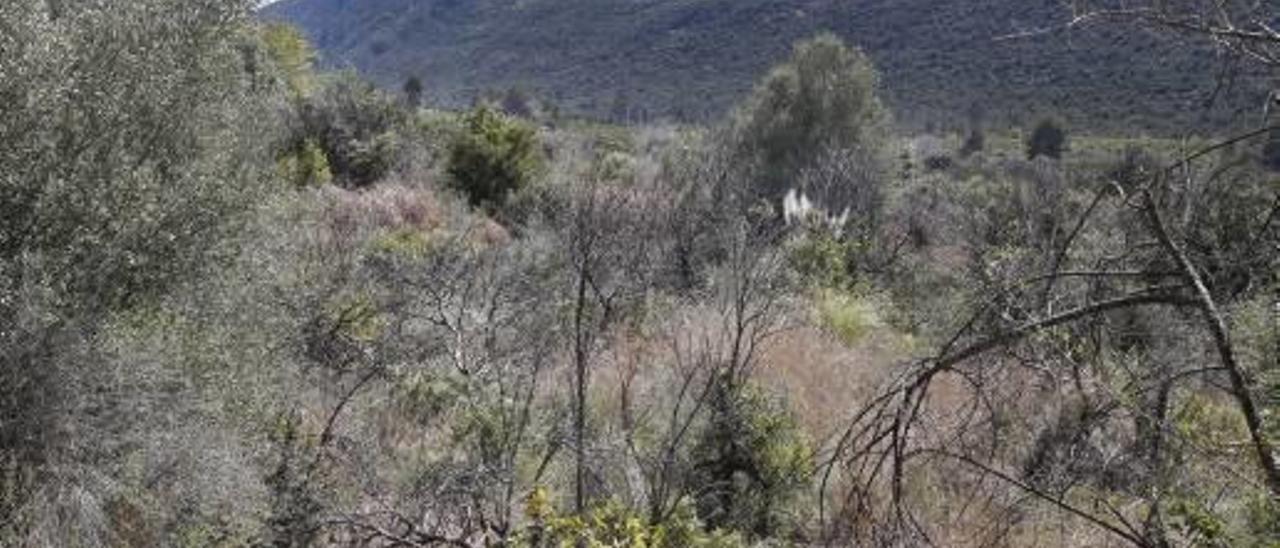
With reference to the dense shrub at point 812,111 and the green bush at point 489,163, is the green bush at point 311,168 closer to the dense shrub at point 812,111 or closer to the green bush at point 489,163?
the green bush at point 489,163

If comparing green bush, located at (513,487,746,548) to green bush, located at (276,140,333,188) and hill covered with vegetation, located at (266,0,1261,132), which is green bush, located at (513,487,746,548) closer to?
green bush, located at (276,140,333,188)

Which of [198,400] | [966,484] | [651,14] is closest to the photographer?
[198,400]

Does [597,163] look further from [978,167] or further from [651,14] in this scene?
[651,14]

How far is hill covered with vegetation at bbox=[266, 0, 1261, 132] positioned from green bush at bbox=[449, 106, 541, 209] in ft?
33.5

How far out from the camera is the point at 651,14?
310 feet

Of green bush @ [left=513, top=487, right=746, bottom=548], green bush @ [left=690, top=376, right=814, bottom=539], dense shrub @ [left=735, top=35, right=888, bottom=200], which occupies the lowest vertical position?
dense shrub @ [left=735, top=35, right=888, bottom=200]

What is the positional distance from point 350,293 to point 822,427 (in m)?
4.76

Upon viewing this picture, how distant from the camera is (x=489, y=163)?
2559cm

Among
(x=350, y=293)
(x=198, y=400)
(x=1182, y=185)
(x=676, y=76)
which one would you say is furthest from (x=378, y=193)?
(x=676, y=76)

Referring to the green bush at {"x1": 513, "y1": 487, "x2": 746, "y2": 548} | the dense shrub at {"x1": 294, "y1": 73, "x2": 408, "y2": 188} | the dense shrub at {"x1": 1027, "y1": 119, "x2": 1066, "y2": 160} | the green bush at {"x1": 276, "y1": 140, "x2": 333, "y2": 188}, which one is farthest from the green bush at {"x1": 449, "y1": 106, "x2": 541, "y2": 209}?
the dense shrub at {"x1": 1027, "y1": 119, "x2": 1066, "y2": 160}

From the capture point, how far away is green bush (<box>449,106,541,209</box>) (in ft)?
83.9

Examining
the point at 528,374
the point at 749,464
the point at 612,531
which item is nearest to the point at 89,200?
the point at 528,374

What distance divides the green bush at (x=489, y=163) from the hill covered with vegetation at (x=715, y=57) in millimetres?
10197

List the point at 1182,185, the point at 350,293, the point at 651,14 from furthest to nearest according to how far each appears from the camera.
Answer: the point at 651,14 < the point at 350,293 < the point at 1182,185
